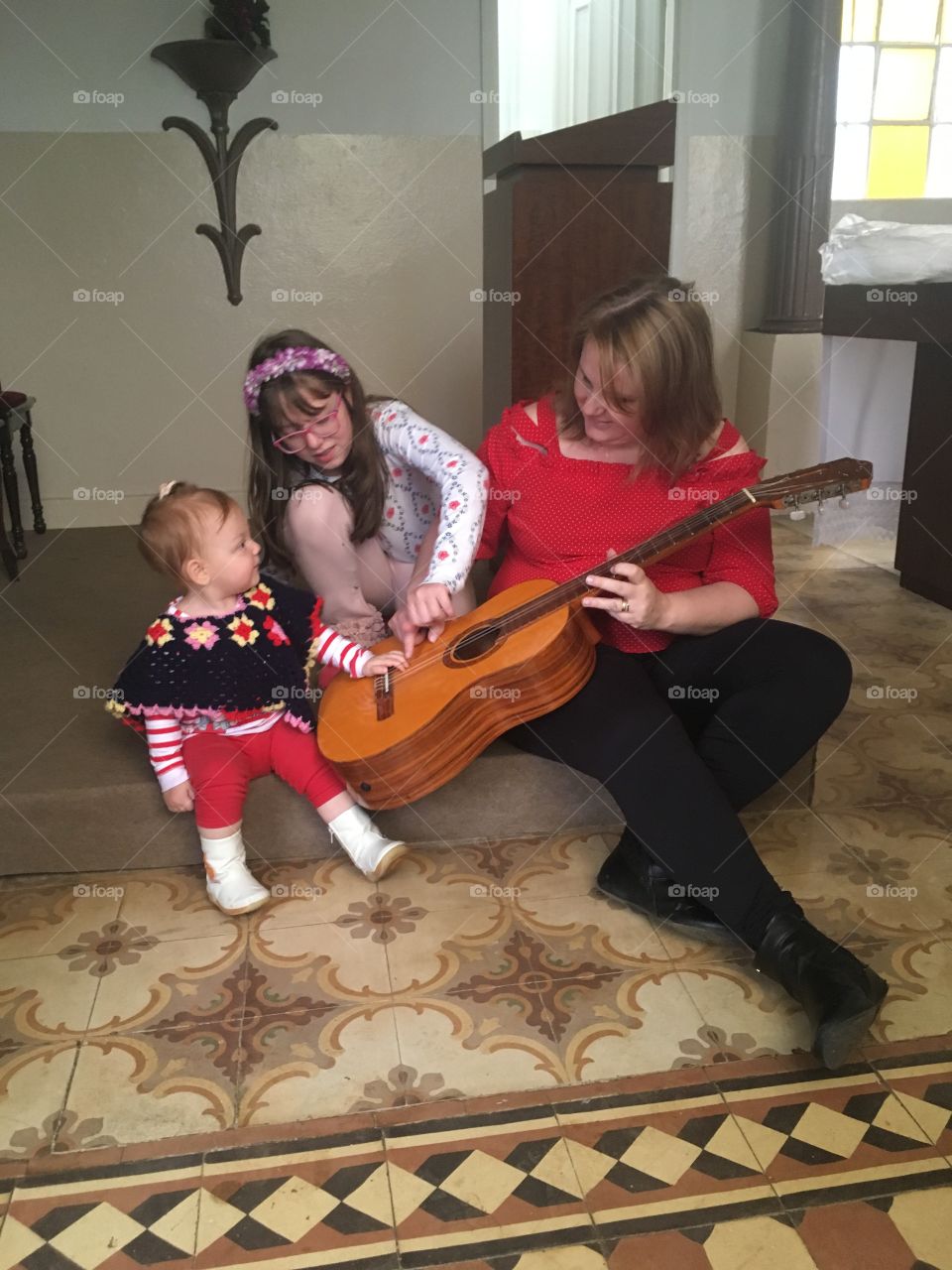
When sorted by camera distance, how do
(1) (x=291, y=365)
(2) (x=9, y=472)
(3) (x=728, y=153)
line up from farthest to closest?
(3) (x=728, y=153), (2) (x=9, y=472), (1) (x=291, y=365)

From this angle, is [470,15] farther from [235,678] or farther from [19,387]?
[235,678]

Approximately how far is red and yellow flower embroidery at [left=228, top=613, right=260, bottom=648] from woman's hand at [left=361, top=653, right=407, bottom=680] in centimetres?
17

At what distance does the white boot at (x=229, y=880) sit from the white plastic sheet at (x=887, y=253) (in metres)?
2.20

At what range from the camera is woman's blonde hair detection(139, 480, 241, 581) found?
59.0 inches

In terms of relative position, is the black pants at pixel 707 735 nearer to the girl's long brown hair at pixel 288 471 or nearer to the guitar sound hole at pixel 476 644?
the guitar sound hole at pixel 476 644

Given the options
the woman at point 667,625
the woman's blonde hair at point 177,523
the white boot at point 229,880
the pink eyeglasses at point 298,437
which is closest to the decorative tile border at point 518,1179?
the woman at point 667,625

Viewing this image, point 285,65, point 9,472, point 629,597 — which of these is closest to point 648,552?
point 629,597

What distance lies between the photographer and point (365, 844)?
1.62m

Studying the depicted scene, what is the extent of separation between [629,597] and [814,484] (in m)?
0.29

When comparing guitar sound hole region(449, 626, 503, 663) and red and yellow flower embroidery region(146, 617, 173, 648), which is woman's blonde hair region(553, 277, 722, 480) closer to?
guitar sound hole region(449, 626, 503, 663)

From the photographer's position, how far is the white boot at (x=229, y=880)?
62.0 inches

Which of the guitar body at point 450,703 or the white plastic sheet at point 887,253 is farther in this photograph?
the white plastic sheet at point 887,253

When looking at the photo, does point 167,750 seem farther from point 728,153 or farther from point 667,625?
point 728,153

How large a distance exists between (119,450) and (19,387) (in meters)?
0.36
